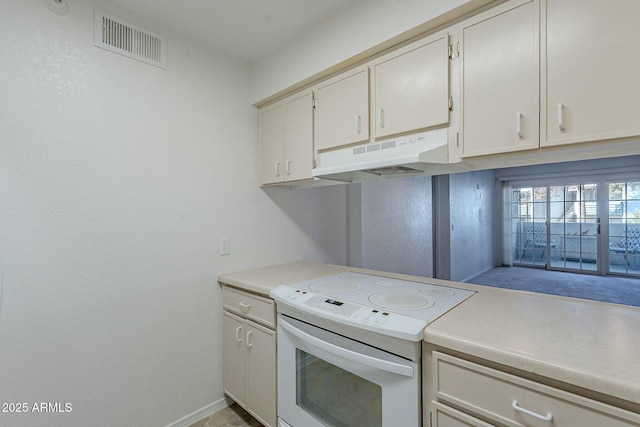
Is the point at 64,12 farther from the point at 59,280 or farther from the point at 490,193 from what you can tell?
the point at 490,193

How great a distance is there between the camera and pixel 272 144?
7.01ft

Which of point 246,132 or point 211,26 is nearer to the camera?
point 211,26

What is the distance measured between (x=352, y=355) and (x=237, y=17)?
6.09ft

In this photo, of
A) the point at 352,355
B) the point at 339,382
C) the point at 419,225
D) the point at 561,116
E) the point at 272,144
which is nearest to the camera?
the point at 561,116

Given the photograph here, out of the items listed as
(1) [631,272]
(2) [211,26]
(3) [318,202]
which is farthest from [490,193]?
(2) [211,26]

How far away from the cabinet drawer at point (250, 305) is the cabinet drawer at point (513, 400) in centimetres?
92

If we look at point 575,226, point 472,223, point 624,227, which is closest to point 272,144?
point 472,223

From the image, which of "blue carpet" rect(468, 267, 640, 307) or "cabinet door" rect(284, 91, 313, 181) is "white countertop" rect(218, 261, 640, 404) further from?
"blue carpet" rect(468, 267, 640, 307)

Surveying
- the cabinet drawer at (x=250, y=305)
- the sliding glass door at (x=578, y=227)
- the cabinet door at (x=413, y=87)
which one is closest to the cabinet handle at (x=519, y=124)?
the cabinet door at (x=413, y=87)

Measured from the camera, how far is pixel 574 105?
1.01m

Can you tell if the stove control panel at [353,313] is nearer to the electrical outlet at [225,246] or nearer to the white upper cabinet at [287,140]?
the electrical outlet at [225,246]

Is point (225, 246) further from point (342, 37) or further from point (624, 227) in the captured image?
point (624, 227)

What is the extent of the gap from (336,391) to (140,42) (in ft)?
6.98

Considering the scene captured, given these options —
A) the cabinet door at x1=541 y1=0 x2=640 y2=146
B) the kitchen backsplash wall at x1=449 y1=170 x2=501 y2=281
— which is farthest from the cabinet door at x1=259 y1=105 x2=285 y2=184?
the kitchen backsplash wall at x1=449 y1=170 x2=501 y2=281
